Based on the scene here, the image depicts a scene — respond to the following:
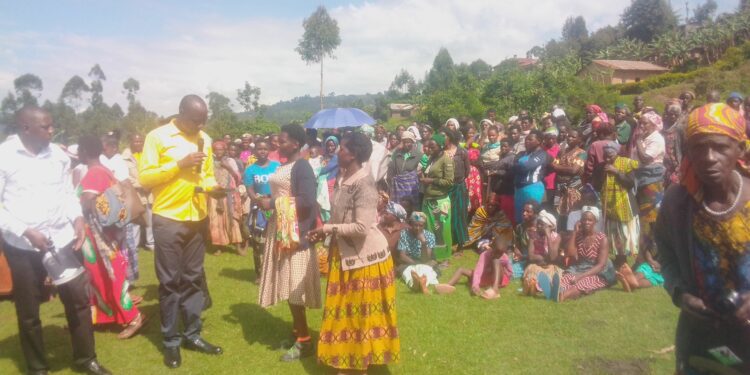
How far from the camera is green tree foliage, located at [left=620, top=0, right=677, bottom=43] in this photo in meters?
70.2

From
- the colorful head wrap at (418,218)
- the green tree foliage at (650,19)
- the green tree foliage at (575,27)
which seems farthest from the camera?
the green tree foliage at (575,27)

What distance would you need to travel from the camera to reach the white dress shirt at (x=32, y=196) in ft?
13.2

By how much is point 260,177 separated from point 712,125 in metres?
5.97

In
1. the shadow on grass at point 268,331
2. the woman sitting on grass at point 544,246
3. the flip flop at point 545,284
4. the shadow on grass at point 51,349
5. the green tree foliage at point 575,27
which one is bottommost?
the shadow on grass at point 51,349

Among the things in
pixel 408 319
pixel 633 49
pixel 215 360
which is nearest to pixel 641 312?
pixel 408 319

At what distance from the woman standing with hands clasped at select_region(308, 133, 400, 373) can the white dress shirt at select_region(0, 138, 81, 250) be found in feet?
6.94

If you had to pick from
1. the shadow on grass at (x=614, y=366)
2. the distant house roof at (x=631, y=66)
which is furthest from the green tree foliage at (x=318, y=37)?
the shadow on grass at (x=614, y=366)

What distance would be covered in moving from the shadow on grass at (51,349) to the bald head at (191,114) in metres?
2.47

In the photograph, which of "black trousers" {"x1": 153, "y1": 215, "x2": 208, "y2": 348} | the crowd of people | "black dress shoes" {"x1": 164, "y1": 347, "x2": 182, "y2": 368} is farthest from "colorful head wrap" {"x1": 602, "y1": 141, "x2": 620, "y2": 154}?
"black dress shoes" {"x1": 164, "y1": 347, "x2": 182, "y2": 368}

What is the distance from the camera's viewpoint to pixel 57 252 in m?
4.19

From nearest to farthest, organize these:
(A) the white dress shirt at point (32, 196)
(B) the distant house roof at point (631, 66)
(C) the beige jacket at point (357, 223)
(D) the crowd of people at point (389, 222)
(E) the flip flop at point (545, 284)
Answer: (D) the crowd of people at point (389, 222), (C) the beige jacket at point (357, 223), (A) the white dress shirt at point (32, 196), (E) the flip flop at point (545, 284), (B) the distant house roof at point (631, 66)

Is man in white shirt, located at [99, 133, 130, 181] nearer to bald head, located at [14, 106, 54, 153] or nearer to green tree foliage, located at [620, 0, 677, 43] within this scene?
bald head, located at [14, 106, 54, 153]

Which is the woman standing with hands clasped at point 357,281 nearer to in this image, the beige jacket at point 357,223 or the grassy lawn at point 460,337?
the beige jacket at point 357,223

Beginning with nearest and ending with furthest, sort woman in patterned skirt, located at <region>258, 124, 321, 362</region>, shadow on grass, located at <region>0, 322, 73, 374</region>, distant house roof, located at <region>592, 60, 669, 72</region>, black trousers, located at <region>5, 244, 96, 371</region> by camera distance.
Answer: black trousers, located at <region>5, 244, 96, 371</region> → woman in patterned skirt, located at <region>258, 124, 321, 362</region> → shadow on grass, located at <region>0, 322, 73, 374</region> → distant house roof, located at <region>592, 60, 669, 72</region>
